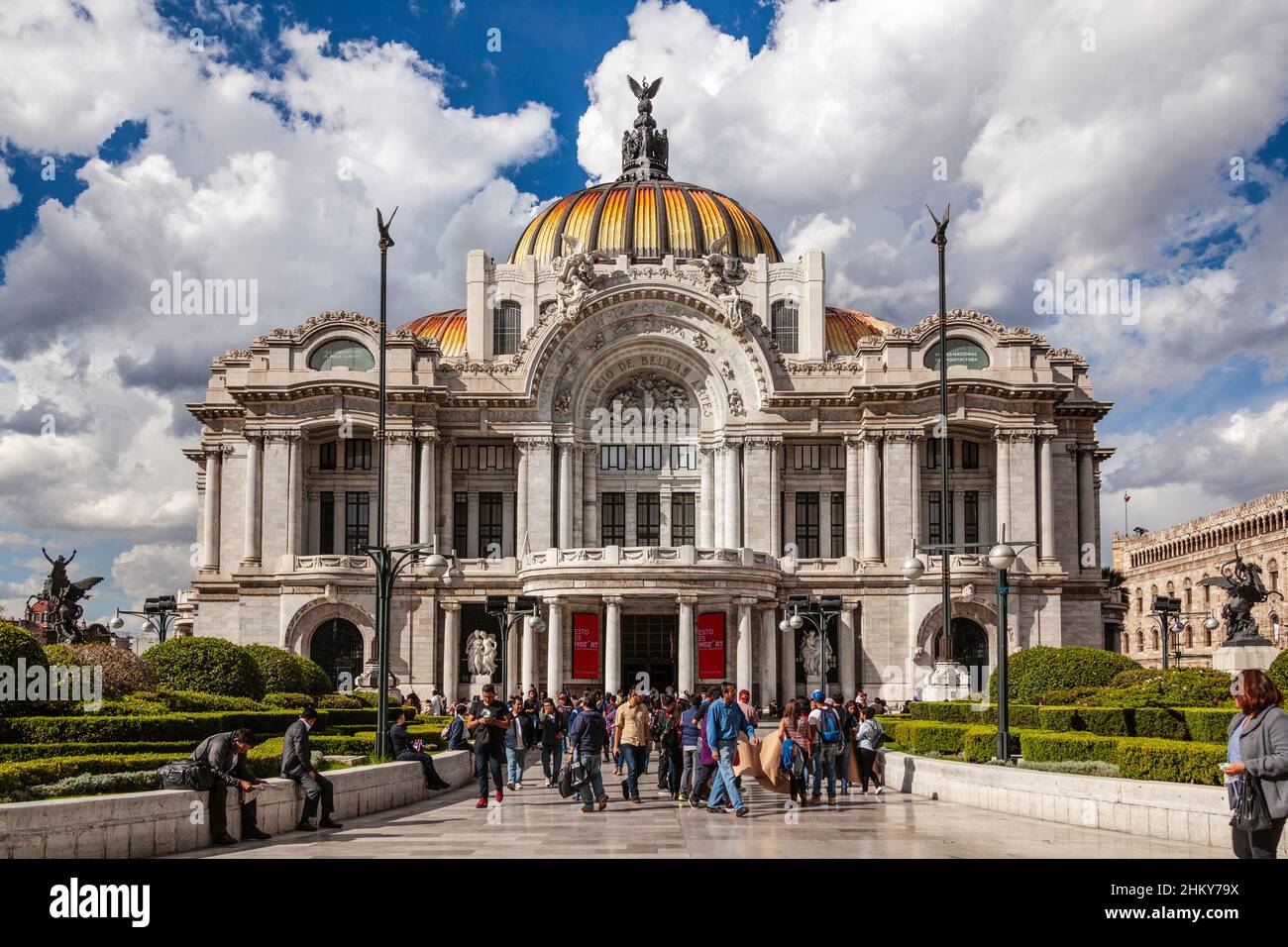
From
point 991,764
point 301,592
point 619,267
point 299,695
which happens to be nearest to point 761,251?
point 619,267

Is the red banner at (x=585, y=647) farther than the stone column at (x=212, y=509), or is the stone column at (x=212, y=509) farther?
the stone column at (x=212, y=509)

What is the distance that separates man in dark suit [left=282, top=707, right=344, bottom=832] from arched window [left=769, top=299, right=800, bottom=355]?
2195 inches

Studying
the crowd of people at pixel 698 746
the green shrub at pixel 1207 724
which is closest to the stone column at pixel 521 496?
the crowd of people at pixel 698 746

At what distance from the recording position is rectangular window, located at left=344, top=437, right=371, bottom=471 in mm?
68250

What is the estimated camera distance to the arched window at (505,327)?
74.9m

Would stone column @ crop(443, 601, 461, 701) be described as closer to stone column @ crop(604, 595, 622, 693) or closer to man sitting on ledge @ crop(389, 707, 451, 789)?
stone column @ crop(604, 595, 622, 693)

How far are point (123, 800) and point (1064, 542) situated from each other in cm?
5811

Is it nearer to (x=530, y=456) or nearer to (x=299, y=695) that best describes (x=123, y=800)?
(x=299, y=695)

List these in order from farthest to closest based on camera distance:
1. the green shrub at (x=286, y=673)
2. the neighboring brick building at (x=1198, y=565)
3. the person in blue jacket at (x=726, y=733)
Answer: the neighboring brick building at (x=1198, y=565), the green shrub at (x=286, y=673), the person in blue jacket at (x=726, y=733)

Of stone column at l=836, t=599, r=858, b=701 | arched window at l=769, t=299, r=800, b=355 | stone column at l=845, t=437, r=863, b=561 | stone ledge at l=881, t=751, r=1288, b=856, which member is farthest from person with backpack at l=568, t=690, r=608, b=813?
arched window at l=769, t=299, r=800, b=355

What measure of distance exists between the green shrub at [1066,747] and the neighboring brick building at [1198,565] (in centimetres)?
4900

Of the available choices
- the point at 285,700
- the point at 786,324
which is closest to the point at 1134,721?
the point at 285,700

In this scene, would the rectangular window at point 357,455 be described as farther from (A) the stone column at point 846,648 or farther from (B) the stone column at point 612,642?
(A) the stone column at point 846,648

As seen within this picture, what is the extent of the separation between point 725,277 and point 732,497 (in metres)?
13.2
